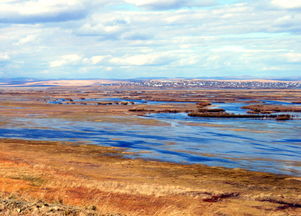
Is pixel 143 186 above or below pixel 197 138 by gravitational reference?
above

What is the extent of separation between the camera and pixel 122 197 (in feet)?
65.2

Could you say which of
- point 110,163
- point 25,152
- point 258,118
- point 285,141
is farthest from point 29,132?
point 258,118

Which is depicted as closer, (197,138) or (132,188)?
(132,188)

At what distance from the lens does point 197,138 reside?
140 feet

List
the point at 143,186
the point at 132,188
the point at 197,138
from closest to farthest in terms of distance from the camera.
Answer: the point at 132,188
the point at 143,186
the point at 197,138

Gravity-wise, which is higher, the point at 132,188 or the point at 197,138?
the point at 132,188

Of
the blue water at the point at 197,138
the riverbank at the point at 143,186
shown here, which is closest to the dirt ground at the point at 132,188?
the riverbank at the point at 143,186

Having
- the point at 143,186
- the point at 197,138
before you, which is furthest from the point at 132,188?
the point at 197,138

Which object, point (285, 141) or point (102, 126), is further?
point (102, 126)

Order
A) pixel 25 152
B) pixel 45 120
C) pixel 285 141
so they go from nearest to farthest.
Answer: pixel 25 152, pixel 285 141, pixel 45 120

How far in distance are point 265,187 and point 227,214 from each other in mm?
5463

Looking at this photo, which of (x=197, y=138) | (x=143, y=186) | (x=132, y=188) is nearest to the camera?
(x=132, y=188)

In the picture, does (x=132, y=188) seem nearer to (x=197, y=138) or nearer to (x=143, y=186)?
(x=143, y=186)

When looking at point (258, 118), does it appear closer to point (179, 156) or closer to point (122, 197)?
point (179, 156)
